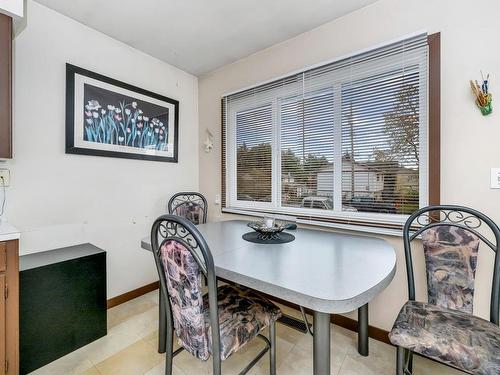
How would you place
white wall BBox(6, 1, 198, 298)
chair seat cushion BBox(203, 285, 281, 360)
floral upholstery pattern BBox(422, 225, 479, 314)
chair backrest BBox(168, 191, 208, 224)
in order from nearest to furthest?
chair seat cushion BBox(203, 285, 281, 360), floral upholstery pattern BBox(422, 225, 479, 314), white wall BBox(6, 1, 198, 298), chair backrest BBox(168, 191, 208, 224)

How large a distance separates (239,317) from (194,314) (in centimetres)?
29

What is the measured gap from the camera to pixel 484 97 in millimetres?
1477

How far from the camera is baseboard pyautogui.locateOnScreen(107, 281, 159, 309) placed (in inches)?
95.0

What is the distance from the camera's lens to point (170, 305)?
49.4 inches

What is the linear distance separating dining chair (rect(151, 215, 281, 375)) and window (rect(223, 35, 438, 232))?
124 centimetres

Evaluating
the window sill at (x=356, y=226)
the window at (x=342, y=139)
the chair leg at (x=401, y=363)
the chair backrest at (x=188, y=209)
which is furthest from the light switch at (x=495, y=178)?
the chair backrest at (x=188, y=209)

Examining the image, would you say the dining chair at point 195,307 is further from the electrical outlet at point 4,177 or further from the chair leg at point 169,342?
the electrical outlet at point 4,177

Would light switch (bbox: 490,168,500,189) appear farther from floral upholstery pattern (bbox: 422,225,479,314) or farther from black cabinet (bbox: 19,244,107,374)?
black cabinet (bbox: 19,244,107,374)

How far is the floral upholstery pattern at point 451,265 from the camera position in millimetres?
1389

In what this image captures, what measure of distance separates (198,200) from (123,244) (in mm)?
1048

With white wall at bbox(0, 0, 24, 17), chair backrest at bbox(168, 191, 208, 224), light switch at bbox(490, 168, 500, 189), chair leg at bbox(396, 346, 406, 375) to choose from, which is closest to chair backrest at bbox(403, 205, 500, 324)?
light switch at bbox(490, 168, 500, 189)

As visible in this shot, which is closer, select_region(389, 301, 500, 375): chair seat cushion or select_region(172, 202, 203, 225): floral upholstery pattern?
select_region(389, 301, 500, 375): chair seat cushion

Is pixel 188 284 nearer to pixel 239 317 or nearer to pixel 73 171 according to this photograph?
pixel 239 317

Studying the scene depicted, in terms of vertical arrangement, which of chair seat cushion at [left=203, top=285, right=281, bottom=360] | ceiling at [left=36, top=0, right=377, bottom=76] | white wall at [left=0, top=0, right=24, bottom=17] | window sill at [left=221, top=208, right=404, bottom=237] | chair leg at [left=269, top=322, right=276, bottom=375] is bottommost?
chair leg at [left=269, top=322, right=276, bottom=375]
